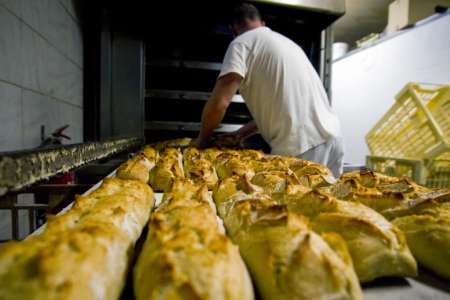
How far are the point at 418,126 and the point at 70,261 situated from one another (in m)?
3.16

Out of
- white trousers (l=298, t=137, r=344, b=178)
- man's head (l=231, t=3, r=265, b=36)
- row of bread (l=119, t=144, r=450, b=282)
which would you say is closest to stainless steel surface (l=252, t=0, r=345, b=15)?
man's head (l=231, t=3, r=265, b=36)

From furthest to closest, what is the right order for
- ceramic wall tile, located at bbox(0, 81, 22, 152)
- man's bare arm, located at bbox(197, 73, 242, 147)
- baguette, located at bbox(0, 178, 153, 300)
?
man's bare arm, located at bbox(197, 73, 242, 147) < ceramic wall tile, located at bbox(0, 81, 22, 152) < baguette, located at bbox(0, 178, 153, 300)

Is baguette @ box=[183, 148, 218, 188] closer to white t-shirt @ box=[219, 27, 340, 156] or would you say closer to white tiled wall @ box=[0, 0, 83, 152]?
white t-shirt @ box=[219, 27, 340, 156]

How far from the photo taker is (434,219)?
0.80 meters

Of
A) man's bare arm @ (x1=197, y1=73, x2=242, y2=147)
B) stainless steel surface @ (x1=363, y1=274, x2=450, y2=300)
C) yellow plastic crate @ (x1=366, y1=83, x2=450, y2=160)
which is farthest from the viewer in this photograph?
yellow plastic crate @ (x1=366, y1=83, x2=450, y2=160)

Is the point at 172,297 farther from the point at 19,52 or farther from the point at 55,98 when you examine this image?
the point at 55,98

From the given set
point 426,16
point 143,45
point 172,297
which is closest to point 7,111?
point 143,45

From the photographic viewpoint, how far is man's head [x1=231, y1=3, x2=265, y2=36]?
7.91 ft

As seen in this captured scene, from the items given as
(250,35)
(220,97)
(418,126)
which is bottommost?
(418,126)

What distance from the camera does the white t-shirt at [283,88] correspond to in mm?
2350

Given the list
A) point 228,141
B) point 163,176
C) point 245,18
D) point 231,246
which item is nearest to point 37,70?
point 163,176

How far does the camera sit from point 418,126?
287 cm

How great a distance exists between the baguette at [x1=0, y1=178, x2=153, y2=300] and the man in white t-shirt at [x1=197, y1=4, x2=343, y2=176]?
65.4 inches

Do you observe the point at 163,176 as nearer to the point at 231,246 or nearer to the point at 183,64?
the point at 231,246
